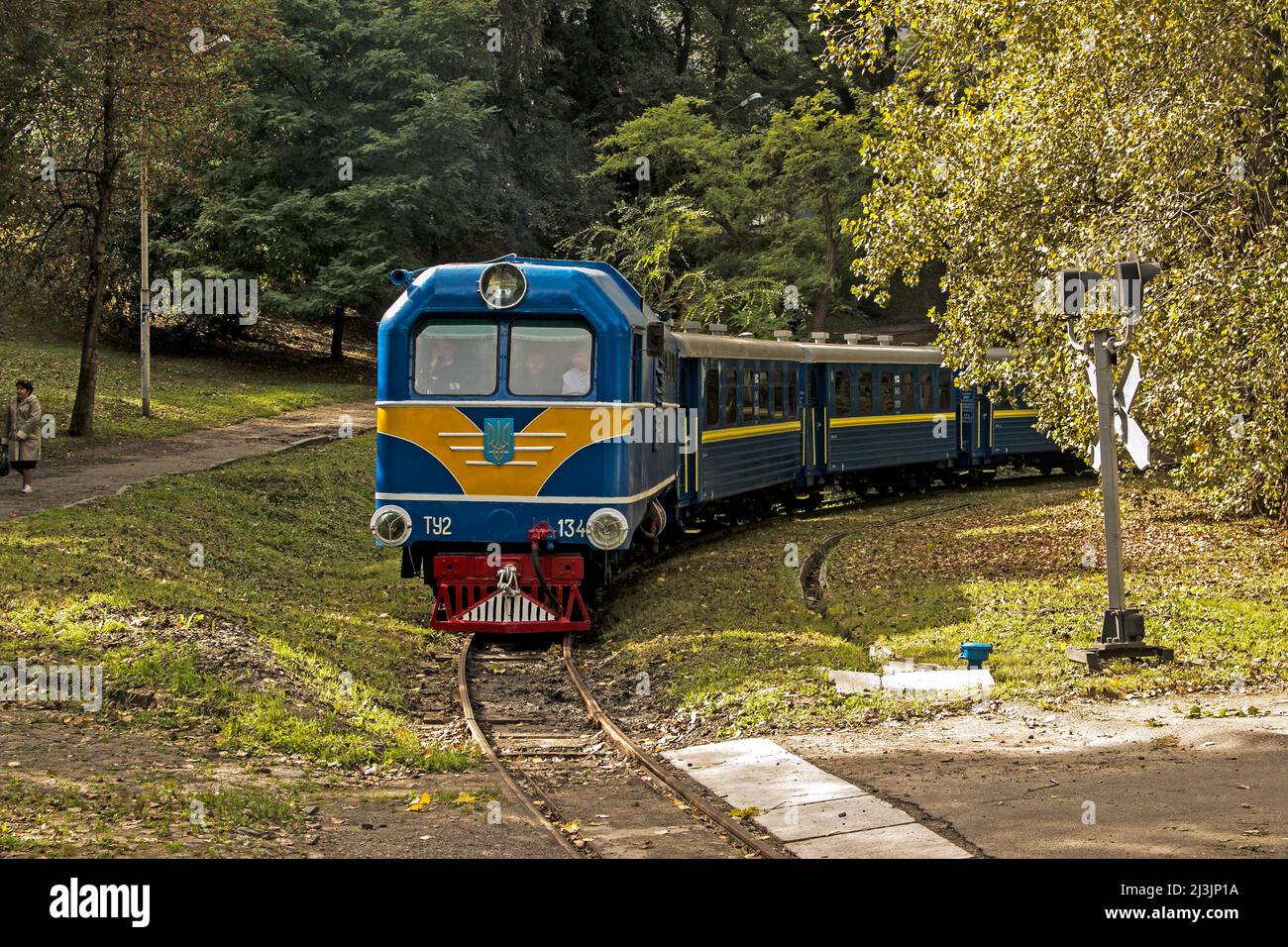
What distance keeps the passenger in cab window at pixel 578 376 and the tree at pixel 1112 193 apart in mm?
6023

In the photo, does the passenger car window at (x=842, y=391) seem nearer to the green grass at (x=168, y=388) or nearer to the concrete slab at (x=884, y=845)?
the green grass at (x=168, y=388)

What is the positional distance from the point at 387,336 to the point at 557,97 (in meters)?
35.7

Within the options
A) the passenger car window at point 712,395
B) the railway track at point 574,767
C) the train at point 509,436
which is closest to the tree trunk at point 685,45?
the passenger car window at point 712,395

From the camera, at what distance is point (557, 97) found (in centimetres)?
4912

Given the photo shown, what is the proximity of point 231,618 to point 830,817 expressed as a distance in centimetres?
734

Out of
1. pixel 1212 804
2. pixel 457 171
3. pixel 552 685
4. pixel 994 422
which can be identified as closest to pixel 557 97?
pixel 457 171

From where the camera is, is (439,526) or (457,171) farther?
(457,171)

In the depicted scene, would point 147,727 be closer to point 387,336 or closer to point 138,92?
point 387,336

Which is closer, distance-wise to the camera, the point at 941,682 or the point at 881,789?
the point at 881,789

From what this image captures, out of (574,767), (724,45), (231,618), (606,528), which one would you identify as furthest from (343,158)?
(574,767)

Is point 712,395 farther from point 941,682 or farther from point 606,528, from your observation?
point 941,682

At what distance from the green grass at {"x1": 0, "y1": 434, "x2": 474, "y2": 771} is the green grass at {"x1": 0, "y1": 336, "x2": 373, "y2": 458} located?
6.97 meters

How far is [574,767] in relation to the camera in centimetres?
1059

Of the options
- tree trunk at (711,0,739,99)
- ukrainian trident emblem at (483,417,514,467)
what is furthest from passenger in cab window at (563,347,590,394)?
tree trunk at (711,0,739,99)
